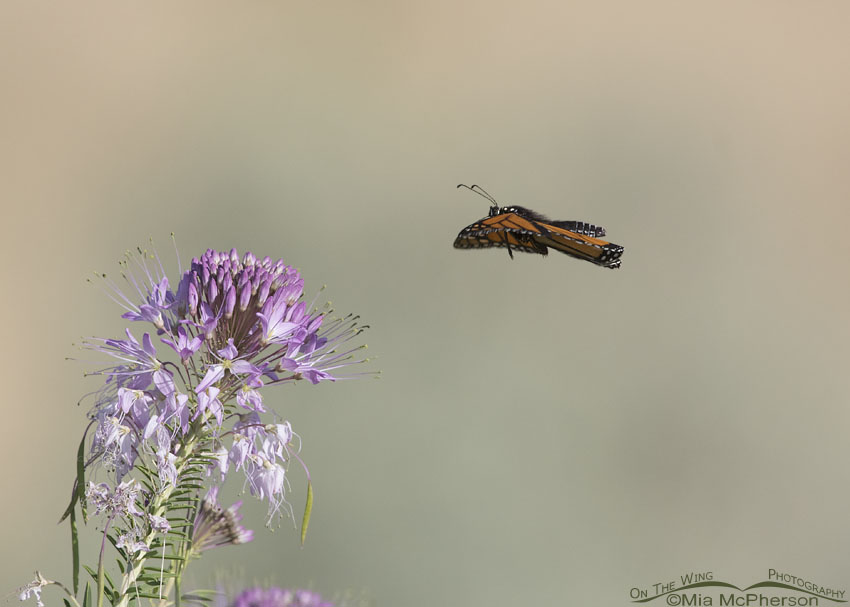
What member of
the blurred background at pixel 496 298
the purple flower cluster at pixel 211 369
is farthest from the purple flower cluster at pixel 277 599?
the blurred background at pixel 496 298

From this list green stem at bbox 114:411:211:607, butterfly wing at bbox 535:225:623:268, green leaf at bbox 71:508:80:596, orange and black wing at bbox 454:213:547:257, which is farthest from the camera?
orange and black wing at bbox 454:213:547:257

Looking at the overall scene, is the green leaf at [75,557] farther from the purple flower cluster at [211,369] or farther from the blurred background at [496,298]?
the blurred background at [496,298]

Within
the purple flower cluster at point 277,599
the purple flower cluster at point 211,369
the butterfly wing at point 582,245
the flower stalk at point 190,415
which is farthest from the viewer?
the butterfly wing at point 582,245

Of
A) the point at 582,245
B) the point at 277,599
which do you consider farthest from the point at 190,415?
the point at 582,245

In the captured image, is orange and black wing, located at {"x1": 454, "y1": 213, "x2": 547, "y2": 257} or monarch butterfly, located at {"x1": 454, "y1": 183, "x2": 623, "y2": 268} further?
orange and black wing, located at {"x1": 454, "y1": 213, "x2": 547, "y2": 257}

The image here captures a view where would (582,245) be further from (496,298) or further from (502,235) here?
(496,298)

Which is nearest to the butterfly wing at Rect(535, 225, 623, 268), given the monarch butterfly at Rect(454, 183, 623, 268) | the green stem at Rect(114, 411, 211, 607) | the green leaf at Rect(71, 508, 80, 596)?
the monarch butterfly at Rect(454, 183, 623, 268)

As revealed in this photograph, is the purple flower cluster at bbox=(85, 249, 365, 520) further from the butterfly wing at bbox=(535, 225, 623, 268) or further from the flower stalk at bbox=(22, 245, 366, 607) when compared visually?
the butterfly wing at bbox=(535, 225, 623, 268)
